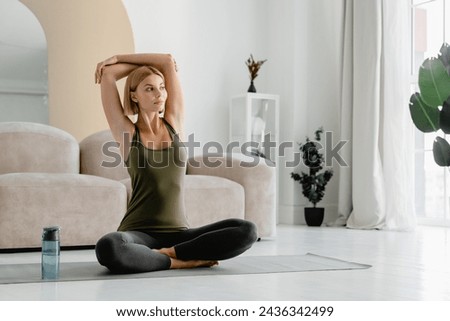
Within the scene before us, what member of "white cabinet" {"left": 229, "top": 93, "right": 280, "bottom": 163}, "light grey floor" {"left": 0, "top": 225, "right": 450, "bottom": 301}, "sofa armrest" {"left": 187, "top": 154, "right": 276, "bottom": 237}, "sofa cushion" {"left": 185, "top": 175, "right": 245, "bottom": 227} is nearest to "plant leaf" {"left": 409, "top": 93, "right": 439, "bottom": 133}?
"light grey floor" {"left": 0, "top": 225, "right": 450, "bottom": 301}

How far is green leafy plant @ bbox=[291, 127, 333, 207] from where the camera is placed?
6141 millimetres

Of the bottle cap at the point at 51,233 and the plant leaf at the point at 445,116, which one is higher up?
the plant leaf at the point at 445,116

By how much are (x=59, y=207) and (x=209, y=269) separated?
1365 millimetres

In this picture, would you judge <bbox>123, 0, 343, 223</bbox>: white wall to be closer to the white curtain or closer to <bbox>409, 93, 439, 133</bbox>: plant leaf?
the white curtain

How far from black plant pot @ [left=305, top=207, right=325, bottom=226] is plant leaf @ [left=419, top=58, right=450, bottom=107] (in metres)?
2.50

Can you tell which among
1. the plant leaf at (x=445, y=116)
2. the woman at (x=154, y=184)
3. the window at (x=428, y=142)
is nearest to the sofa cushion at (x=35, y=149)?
the woman at (x=154, y=184)

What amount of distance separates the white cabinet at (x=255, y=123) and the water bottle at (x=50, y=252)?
12.3 ft

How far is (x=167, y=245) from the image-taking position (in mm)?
2748

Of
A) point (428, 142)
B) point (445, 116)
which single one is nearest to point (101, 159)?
point (445, 116)

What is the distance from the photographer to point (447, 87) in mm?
3768

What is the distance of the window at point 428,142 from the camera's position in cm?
588

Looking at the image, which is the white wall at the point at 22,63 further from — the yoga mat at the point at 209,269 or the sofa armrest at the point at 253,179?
the yoga mat at the point at 209,269

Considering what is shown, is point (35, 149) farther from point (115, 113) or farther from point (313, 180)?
point (313, 180)

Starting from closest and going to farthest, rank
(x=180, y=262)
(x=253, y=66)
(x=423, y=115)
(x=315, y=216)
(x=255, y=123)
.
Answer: (x=180, y=262)
(x=423, y=115)
(x=315, y=216)
(x=255, y=123)
(x=253, y=66)
